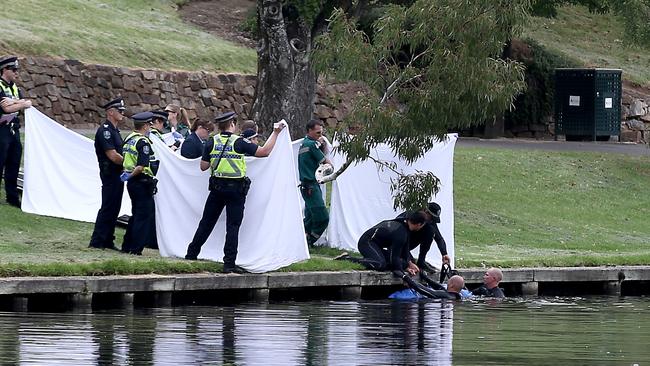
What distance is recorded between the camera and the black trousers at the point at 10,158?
74.8 ft

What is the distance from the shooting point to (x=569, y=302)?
71.3 feet

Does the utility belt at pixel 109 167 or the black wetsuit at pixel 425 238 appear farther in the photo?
the black wetsuit at pixel 425 238

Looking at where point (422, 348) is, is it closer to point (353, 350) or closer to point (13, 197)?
point (353, 350)

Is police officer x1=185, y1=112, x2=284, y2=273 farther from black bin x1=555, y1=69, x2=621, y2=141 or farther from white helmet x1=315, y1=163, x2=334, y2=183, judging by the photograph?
black bin x1=555, y1=69, x2=621, y2=141

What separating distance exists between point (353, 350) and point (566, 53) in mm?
32796

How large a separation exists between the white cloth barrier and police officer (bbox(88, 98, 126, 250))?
0.57 meters

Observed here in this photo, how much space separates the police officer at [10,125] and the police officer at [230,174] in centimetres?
361

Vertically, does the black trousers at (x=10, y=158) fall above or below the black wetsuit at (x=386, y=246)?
above

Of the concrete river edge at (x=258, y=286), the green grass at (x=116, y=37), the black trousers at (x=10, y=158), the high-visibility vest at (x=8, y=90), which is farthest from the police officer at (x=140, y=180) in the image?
the green grass at (x=116, y=37)

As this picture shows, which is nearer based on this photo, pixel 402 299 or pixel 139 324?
pixel 139 324

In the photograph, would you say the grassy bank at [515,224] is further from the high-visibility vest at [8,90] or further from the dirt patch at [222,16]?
the dirt patch at [222,16]

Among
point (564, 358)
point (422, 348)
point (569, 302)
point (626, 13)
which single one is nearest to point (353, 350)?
point (422, 348)

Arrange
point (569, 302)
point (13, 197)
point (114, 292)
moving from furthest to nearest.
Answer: point (13, 197) → point (569, 302) → point (114, 292)

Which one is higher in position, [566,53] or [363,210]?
[566,53]
